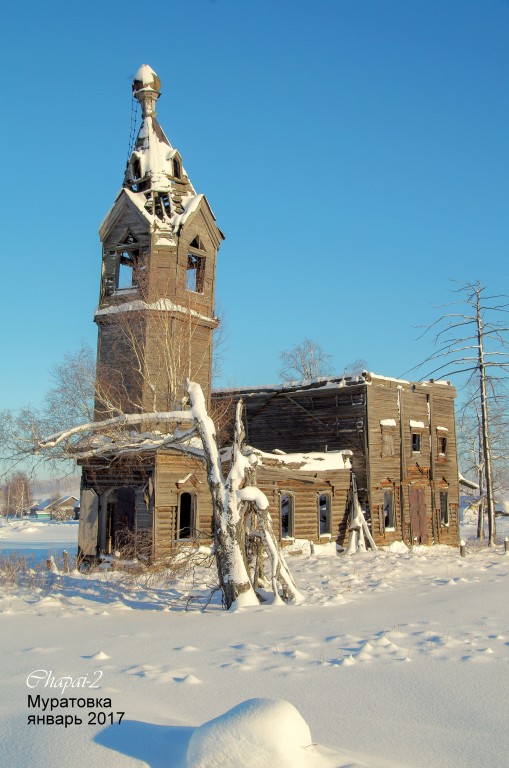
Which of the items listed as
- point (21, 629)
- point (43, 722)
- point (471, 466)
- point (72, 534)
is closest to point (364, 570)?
point (21, 629)

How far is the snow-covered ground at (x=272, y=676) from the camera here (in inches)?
190

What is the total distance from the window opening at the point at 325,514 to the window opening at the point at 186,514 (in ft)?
19.1

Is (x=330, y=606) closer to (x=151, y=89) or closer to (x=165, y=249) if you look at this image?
(x=165, y=249)

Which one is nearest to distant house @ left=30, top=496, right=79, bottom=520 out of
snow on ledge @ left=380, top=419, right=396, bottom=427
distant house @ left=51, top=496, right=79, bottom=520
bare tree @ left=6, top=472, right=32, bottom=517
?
distant house @ left=51, top=496, right=79, bottom=520

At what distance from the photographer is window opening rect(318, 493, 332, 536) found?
2675 cm

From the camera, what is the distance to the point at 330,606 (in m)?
11.8

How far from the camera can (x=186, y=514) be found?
24328 millimetres

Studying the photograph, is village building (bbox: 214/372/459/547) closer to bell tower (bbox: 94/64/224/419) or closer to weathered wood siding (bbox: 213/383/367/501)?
weathered wood siding (bbox: 213/383/367/501)

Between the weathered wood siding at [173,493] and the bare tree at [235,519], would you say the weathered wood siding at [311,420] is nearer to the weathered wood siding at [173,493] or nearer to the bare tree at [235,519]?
the weathered wood siding at [173,493]

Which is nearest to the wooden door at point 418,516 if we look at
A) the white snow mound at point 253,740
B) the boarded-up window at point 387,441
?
the boarded-up window at point 387,441

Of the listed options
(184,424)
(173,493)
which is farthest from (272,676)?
(184,424)

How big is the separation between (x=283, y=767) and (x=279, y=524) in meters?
19.8

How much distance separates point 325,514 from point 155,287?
39.7 ft

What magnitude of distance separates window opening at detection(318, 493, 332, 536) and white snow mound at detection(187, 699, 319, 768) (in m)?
22.3
